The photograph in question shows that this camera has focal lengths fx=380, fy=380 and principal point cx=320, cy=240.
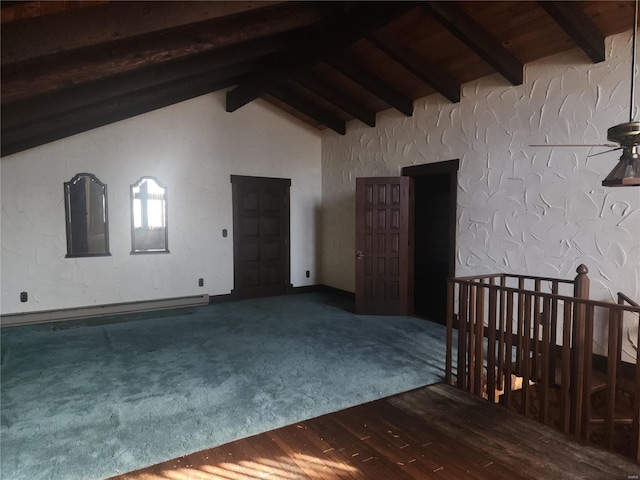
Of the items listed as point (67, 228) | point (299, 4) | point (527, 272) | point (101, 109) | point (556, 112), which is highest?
point (299, 4)

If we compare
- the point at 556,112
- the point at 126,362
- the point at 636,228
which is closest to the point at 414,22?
the point at 556,112

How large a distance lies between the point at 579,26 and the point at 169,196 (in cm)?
548

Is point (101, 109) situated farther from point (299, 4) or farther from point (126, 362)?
point (126, 362)

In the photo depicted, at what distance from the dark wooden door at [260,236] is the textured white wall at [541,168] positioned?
2546 millimetres

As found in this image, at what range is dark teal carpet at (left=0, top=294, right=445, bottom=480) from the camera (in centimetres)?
237

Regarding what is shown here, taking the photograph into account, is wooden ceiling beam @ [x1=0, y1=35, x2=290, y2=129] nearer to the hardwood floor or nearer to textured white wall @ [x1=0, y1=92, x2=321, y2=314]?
textured white wall @ [x1=0, y1=92, x2=321, y2=314]

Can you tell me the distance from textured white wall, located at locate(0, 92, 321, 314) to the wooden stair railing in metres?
4.29

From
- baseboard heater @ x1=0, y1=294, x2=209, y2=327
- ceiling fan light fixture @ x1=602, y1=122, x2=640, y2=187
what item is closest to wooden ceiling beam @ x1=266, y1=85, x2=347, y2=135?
baseboard heater @ x1=0, y1=294, x2=209, y2=327

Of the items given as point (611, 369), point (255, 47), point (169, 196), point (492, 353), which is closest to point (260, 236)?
point (169, 196)

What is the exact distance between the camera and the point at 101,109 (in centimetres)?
473

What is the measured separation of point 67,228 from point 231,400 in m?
3.96

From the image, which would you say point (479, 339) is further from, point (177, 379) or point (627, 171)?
point (177, 379)

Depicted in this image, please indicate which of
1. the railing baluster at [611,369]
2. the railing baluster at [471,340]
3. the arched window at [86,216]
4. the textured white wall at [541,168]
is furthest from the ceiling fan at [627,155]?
the arched window at [86,216]

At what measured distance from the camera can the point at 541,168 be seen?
3.97 metres
